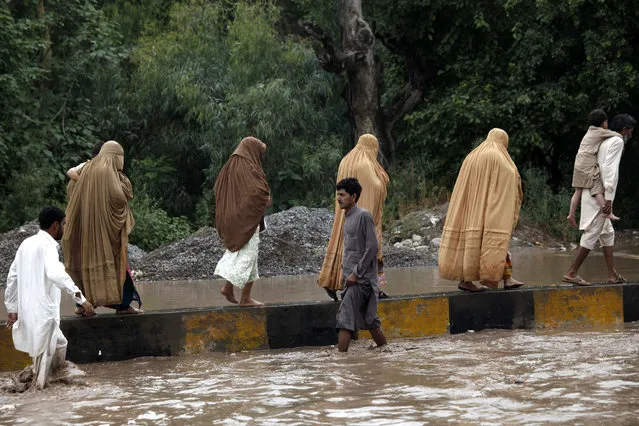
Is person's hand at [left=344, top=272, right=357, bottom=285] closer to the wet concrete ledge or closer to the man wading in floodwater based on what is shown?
the man wading in floodwater

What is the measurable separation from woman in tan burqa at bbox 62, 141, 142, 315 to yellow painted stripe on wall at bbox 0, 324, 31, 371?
72cm

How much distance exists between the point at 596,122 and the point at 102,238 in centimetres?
492

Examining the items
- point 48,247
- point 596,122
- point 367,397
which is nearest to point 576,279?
point 596,122

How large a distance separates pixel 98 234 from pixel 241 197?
1.41 m

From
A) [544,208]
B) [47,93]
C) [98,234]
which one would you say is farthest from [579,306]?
[47,93]

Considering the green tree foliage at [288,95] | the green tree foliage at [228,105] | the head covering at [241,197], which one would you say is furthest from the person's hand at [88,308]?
the green tree foliage at [228,105]

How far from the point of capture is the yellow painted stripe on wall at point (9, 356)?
28.5 feet

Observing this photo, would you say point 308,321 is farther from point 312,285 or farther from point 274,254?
point 274,254

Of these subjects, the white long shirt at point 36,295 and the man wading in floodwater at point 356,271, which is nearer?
the white long shirt at point 36,295

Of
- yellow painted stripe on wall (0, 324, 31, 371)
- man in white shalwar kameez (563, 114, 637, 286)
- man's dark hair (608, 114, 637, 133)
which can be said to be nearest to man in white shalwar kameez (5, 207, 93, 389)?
yellow painted stripe on wall (0, 324, 31, 371)

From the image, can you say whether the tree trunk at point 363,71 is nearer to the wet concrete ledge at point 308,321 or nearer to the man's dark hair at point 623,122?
the man's dark hair at point 623,122

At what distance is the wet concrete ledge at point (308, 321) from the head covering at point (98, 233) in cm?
29

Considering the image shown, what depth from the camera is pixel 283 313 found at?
9547 mm

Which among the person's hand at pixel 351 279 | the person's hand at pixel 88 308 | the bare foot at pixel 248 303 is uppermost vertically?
Result: the person's hand at pixel 351 279
